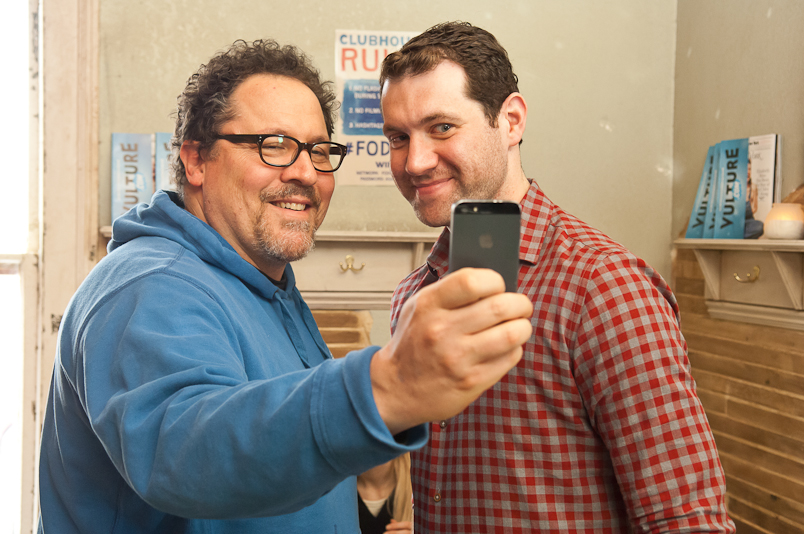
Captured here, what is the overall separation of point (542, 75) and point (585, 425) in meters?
2.00

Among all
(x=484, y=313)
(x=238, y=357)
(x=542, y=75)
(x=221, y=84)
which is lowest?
(x=238, y=357)

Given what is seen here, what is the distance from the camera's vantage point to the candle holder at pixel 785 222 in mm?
1828

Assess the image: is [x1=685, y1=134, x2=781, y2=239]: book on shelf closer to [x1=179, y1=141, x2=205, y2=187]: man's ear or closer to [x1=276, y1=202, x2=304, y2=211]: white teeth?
[x1=276, y1=202, x2=304, y2=211]: white teeth

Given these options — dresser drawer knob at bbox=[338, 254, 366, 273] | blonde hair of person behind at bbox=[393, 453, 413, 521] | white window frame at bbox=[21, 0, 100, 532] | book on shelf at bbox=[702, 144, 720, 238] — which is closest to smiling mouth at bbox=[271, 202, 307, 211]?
blonde hair of person behind at bbox=[393, 453, 413, 521]

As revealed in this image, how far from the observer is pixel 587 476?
38.1 inches

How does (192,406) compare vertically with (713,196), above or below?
below

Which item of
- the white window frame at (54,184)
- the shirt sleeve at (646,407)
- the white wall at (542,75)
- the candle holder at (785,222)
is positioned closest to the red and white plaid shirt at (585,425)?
the shirt sleeve at (646,407)

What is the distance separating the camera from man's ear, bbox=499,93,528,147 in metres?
1.18

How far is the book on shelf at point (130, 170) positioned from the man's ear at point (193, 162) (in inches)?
57.0

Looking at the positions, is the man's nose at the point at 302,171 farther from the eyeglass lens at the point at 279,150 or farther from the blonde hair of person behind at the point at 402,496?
the blonde hair of person behind at the point at 402,496

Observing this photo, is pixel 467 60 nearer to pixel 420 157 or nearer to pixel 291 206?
pixel 420 157

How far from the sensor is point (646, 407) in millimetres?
889

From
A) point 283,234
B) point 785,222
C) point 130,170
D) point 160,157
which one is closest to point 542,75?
point 785,222

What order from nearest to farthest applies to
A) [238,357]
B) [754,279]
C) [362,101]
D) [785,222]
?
[238,357] < [785,222] < [754,279] < [362,101]
